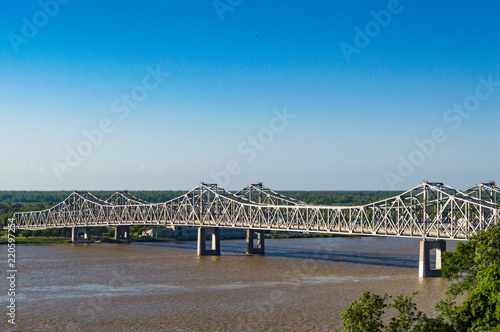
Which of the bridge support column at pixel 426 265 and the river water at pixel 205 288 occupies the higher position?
the bridge support column at pixel 426 265

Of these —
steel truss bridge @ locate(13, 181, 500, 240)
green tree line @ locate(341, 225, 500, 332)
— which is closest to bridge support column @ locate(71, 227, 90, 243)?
steel truss bridge @ locate(13, 181, 500, 240)

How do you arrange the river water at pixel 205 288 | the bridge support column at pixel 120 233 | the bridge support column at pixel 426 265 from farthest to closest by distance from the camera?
the bridge support column at pixel 120 233 → the bridge support column at pixel 426 265 → the river water at pixel 205 288


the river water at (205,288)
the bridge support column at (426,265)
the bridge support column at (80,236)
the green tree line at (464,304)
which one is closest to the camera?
the green tree line at (464,304)

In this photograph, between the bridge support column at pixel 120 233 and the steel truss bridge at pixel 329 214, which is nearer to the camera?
the steel truss bridge at pixel 329 214

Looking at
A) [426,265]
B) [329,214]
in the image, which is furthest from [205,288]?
[329,214]

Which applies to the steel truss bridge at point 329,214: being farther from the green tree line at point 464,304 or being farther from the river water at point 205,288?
the green tree line at point 464,304

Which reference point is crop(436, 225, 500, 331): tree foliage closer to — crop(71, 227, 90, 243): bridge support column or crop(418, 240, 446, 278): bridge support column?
crop(418, 240, 446, 278): bridge support column

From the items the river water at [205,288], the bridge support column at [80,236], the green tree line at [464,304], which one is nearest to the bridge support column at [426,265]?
the river water at [205,288]

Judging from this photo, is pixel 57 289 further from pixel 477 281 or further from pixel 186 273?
pixel 477 281
